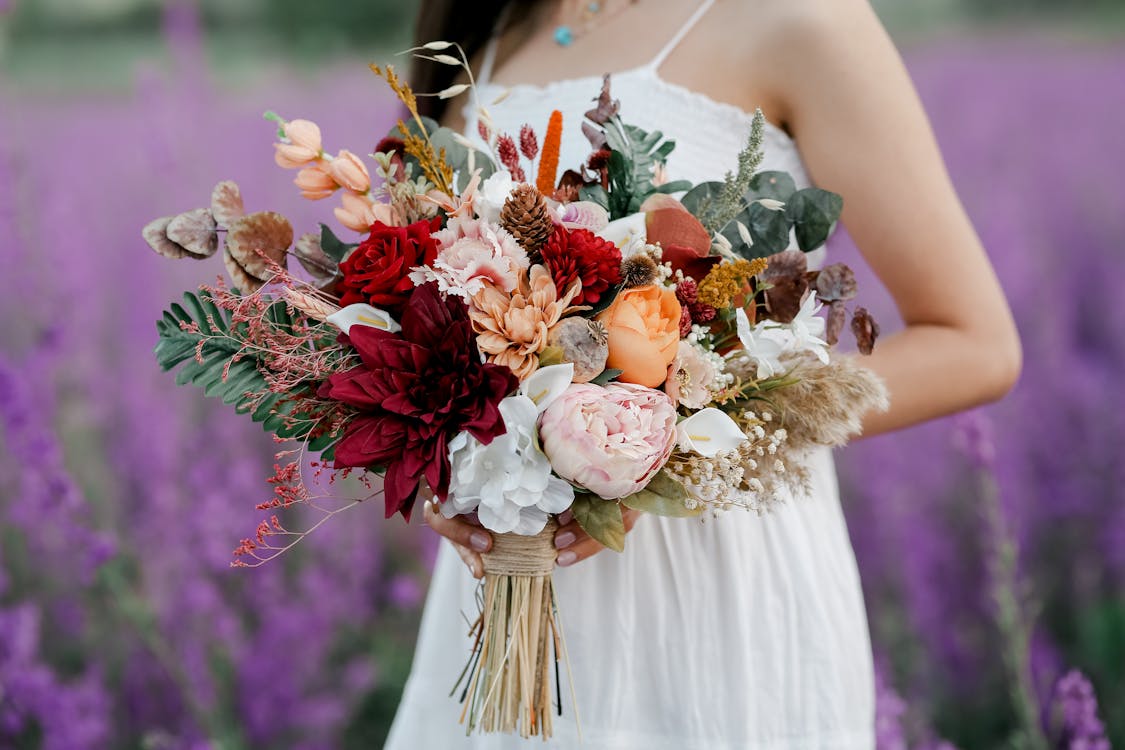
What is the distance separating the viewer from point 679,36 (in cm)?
104

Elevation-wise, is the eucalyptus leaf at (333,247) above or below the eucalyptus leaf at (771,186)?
below

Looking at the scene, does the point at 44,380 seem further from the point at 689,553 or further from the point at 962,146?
the point at 962,146

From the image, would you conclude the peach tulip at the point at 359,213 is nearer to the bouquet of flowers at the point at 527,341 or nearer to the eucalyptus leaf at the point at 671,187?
the bouquet of flowers at the point at 527,341

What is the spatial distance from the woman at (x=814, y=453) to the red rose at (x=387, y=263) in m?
0.33

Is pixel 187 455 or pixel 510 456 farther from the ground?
pixel 187 455

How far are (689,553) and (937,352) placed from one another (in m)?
0.31

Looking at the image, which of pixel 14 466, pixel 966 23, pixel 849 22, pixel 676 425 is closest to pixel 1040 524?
pixel 966 23

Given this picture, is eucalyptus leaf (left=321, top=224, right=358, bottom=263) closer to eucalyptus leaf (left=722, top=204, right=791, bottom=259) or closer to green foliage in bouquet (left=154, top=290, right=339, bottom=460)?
green foliage in bouquet (left=154, top=290, right=339, bottom=460)

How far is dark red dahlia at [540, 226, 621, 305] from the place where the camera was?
653mm

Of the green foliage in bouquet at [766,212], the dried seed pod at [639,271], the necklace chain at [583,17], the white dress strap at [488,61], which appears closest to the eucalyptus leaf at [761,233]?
the green foliage in bouquet at [766,212]

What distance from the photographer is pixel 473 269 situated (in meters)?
0.65

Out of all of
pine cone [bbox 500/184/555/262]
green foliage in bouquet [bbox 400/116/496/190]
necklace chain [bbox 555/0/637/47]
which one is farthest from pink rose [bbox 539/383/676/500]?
necklace chain [bbox 555/0/637/47]

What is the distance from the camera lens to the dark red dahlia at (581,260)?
653mm

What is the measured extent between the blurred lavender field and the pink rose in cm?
85
